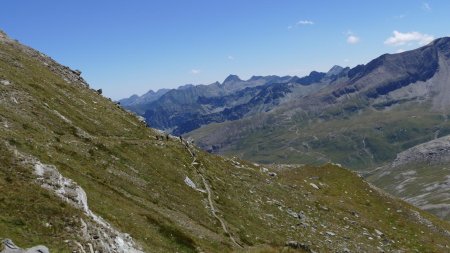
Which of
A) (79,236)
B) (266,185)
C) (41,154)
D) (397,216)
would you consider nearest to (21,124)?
(41,154)

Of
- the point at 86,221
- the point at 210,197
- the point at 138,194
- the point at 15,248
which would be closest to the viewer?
the point at 15,248

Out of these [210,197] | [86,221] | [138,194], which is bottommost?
[210,197]

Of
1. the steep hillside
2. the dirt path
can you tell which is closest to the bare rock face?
the steep hillside

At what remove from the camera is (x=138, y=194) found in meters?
49.6

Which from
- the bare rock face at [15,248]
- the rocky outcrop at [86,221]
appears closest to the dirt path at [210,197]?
the rocky outcrop at [86,221]

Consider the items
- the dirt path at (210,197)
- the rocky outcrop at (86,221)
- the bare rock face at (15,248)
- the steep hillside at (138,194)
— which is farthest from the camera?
the dirt path at (210,197)

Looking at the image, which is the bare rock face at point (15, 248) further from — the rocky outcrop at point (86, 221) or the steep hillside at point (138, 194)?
the rocky outcrop at point (86, 221)

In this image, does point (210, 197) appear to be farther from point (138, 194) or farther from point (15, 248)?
point (15, 248)

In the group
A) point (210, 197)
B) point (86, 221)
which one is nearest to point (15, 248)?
point (86, 221)

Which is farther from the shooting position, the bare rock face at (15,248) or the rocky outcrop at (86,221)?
the rocky outcrop at (86,221)

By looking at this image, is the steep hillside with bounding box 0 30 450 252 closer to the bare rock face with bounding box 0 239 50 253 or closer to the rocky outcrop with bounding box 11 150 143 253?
the rocky outcrop with bounding box 11 150 143 253

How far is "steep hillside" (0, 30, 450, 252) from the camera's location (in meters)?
30.2

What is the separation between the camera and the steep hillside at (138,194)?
30.2 metres

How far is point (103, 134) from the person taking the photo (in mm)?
67250
